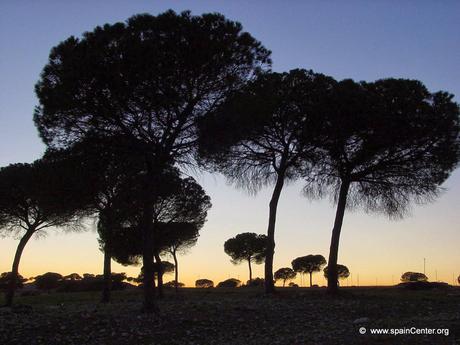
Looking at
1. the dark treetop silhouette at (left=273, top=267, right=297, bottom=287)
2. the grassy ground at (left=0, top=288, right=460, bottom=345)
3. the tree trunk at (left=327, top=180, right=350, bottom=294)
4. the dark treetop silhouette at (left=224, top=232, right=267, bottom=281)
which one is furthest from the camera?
the dark treetop silhouette at (left=273, top=267, right=297, bottom=287)

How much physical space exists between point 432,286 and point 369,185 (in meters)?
16.3

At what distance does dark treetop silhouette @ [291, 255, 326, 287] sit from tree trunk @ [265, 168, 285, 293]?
56955mm

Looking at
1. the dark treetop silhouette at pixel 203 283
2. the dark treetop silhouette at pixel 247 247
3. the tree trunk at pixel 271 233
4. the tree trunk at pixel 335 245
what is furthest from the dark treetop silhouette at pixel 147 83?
the dark treetop silhouette at pixel 203 283

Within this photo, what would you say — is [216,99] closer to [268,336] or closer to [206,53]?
[206,53]

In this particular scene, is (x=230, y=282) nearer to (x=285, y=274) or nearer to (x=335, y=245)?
(x=285, y=274)

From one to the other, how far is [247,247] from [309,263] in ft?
67.2

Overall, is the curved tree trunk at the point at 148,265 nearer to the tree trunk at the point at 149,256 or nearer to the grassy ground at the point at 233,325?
the tree trunk at the point at 149,256

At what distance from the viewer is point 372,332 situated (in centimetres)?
1224

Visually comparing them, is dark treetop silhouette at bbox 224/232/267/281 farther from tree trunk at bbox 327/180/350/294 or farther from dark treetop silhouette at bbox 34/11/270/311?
dark treetop silhouette at bbox 34/11/270/311

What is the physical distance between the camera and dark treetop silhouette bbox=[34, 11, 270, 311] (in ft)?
55.1

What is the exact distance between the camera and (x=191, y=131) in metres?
18.5

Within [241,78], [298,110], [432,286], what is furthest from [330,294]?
[432,286]

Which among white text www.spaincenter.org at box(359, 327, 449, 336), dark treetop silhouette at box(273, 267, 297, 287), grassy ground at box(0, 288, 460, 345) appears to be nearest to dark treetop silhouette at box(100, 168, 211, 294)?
grassy ground at box(0, 288, 460, 345)

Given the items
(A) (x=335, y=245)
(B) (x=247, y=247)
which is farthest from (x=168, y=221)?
(B) (x=247, y=247)
